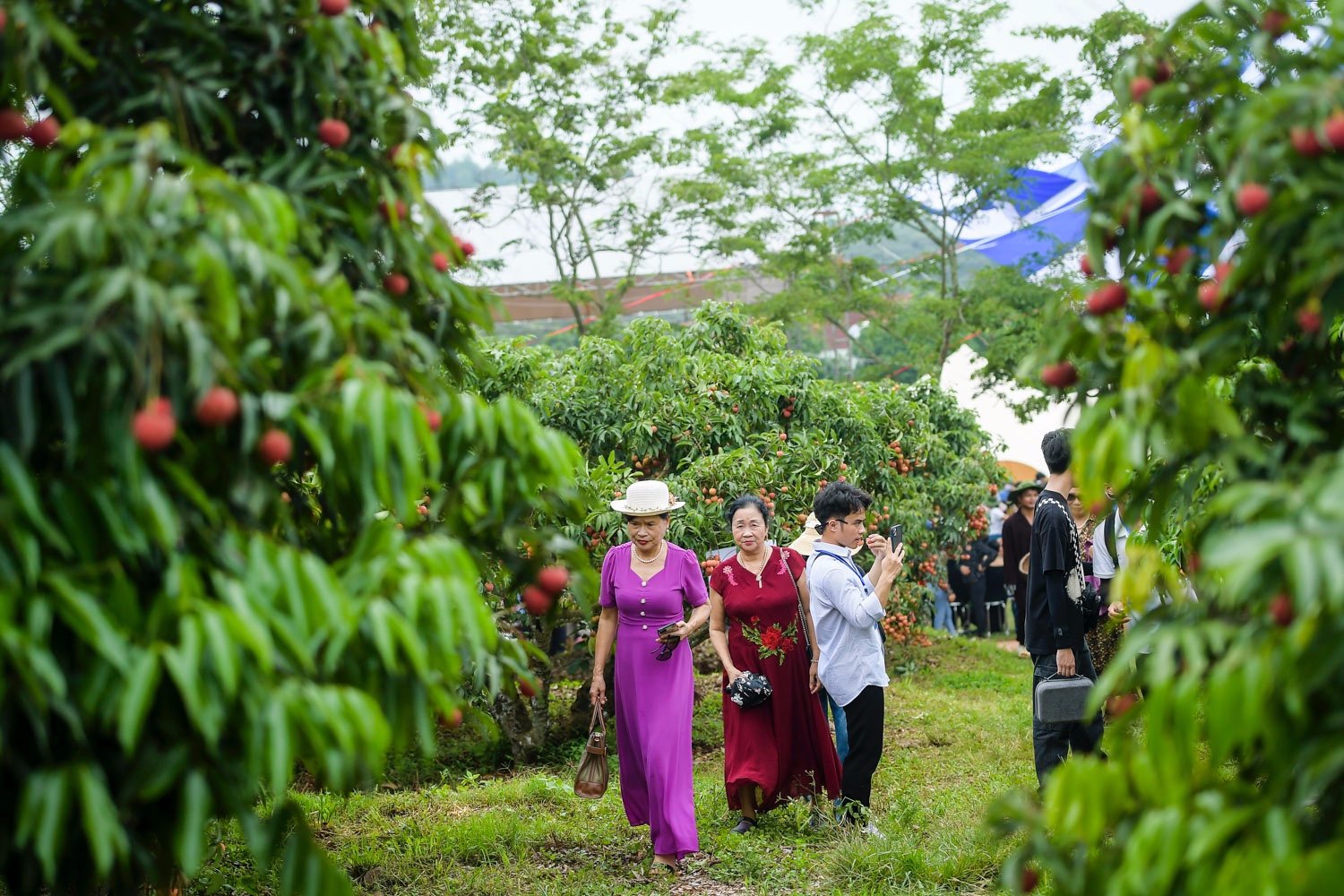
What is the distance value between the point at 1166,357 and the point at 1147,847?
934 millimetres

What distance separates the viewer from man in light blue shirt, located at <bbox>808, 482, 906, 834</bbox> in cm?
638

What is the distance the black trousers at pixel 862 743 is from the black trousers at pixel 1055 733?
0.75 metres

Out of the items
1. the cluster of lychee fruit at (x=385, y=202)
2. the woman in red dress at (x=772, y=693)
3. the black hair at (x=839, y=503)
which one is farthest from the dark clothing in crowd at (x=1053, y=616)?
the cluster of lychee fruit at (x=385, y=202)

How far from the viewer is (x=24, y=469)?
2.43 m

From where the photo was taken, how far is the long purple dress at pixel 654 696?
606 centimetres

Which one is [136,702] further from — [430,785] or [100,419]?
[430,785]

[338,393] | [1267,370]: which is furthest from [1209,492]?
[338,393]

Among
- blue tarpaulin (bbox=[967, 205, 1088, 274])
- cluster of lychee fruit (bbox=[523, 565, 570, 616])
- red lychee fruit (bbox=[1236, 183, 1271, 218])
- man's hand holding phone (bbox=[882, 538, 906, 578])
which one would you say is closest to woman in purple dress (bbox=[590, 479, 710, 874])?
man's hand holding phone (bbox=[882, 538, 906, 578])

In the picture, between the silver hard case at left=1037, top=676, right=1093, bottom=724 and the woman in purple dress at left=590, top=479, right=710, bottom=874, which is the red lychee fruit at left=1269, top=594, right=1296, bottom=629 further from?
the woman in purple dress at left=590, top=479, right=710, bottom=874

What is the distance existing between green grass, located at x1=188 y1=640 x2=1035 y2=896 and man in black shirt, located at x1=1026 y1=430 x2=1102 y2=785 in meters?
0.59

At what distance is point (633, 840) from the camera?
6574 mm

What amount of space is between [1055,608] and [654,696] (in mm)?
1911

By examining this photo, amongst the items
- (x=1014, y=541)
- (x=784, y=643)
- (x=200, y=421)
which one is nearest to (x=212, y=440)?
(x=200, y=421)

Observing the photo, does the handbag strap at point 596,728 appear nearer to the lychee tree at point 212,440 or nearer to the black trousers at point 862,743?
the black trousers at point 862,743
